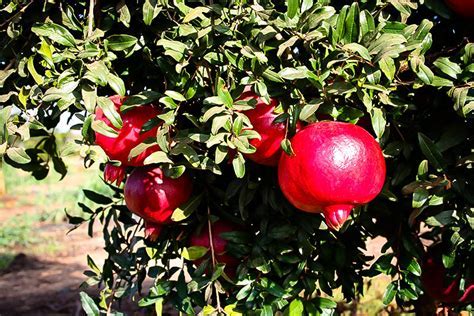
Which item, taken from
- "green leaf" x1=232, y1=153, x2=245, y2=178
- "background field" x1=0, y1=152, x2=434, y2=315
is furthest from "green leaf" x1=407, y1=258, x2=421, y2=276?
"background field" x1=0, y1=152, x2=434, y2=315

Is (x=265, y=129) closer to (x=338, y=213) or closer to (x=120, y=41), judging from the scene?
(x=338, y=213)

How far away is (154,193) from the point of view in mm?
1036

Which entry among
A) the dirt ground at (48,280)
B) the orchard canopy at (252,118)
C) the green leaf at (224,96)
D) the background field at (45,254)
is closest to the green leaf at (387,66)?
the orchard canopy at (252,118)

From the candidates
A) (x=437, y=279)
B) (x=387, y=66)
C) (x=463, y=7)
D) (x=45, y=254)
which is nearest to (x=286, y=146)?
(x=387, y=66)

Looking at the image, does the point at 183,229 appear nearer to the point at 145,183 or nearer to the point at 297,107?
the point at 145,183

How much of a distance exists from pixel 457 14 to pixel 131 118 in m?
0.58

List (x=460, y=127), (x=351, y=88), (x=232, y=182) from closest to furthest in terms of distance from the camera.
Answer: (x=351, y=88)
(x=460, y=127)
(x=232, y=182)

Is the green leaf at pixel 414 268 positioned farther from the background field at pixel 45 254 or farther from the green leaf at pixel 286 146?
the background field at pixel 45 254

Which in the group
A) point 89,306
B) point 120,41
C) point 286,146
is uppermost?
point 120,41

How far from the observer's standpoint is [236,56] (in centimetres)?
89

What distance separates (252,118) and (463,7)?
1.30 ft

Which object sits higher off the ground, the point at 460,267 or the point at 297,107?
the point at 297,107

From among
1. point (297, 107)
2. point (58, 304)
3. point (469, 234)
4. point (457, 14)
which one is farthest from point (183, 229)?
point (58, 304)

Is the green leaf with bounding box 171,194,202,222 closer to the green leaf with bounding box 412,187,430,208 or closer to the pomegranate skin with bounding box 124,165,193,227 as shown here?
the pomegranate skin with bounding box 124,165,193,227
